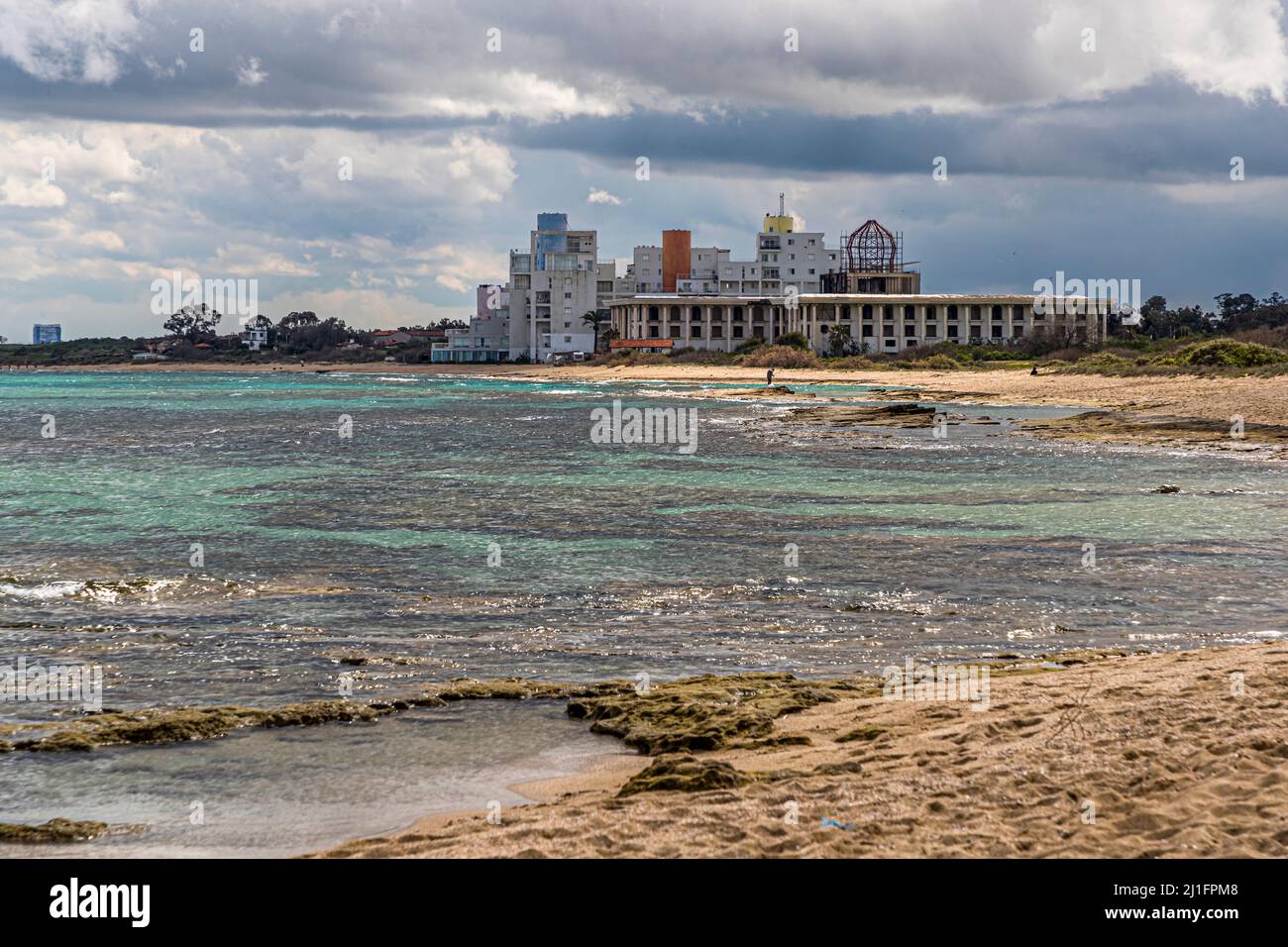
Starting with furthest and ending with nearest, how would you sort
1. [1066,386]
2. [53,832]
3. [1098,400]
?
[1066,386] < [1098,400] < [53,832]

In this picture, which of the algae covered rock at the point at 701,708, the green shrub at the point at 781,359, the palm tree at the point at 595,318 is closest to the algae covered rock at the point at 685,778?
the algae covered rock at the point at 701,708

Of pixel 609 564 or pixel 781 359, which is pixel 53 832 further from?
pixel 781 359

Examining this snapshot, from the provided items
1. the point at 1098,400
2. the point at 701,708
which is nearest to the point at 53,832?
the point at 701,708

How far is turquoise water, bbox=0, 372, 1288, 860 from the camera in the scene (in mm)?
14734

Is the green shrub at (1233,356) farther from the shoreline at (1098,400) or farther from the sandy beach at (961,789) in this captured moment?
the sandy beach at (961,789)

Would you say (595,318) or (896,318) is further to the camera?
(595,318)

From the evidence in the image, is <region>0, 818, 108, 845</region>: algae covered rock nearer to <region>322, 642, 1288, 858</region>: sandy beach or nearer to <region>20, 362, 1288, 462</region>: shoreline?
<region>322, 642, 1288, 858</region>: sandy beach

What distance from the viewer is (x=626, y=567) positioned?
821 inches

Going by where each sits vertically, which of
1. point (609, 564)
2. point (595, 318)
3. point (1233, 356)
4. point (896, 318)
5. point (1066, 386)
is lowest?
point (609, 564)

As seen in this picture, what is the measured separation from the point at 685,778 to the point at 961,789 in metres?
1.94

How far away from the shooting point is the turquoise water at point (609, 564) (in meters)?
14.7

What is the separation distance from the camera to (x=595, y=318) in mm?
188500

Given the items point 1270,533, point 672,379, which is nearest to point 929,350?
point 672,379
